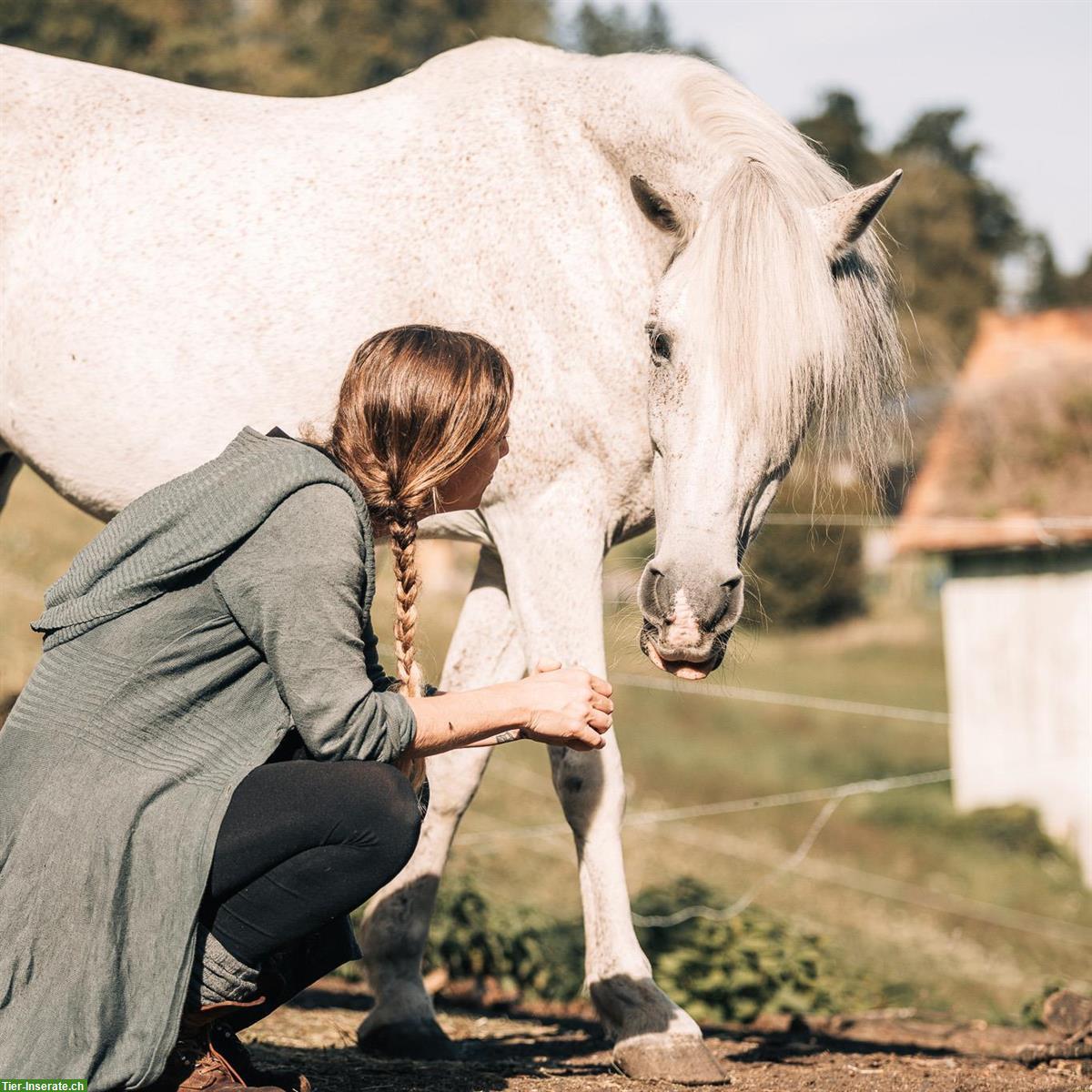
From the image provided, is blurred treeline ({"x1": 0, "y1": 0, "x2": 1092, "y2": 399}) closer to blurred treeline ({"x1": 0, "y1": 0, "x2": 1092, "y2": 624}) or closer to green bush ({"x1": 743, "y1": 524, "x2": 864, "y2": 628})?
blurred treeline ({"x1": 0, "y1": 0, "x2": 1092, "y2": 624})

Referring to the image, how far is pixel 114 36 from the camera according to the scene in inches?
905

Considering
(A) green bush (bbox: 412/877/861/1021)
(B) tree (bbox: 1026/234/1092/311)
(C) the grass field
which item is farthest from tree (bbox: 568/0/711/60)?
(A) green bush (bbox: 412/877/861/1021)

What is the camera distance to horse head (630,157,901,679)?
113 inches

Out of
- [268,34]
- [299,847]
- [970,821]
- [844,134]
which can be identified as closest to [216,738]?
[299,847]

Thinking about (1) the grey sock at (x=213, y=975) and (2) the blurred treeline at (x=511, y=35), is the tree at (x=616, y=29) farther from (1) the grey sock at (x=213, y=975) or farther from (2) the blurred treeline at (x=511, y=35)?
(1) the grey sock at (x=213, y=975)

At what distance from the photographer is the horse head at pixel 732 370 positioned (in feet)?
9.45

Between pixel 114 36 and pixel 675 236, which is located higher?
pixel 114 36

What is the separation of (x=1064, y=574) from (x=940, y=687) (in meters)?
8.22

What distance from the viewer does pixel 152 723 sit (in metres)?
2.20

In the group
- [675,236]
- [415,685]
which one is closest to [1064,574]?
[675,236]

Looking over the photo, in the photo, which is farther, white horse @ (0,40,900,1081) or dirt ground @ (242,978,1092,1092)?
white horse @ (0,40,900,1081)

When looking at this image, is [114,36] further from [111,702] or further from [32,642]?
[111,702]

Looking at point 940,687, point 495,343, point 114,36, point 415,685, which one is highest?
point 114,36

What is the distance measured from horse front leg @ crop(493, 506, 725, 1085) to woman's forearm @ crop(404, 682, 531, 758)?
89 cm
